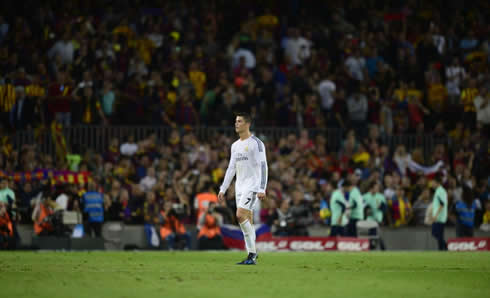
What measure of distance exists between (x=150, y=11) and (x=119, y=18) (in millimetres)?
1338

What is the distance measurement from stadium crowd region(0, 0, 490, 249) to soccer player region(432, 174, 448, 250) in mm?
1387

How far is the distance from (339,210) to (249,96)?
5566 mm

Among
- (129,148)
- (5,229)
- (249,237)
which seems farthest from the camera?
(129,148)

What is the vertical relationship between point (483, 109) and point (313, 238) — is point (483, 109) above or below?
above

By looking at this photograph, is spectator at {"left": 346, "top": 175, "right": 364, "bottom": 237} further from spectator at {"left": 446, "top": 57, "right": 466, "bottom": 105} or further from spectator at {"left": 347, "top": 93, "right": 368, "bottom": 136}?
spectator at {"left": 446, "top": 57, "right": 466, "bottom": 105}

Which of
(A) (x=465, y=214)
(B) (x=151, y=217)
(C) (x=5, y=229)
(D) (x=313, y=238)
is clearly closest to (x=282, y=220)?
(D) (x=313, y=238)

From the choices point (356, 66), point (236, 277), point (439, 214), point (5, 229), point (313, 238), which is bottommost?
point (313, 238)

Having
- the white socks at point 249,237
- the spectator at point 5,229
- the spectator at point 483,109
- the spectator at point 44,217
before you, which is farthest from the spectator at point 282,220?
the white socks at point 249,237

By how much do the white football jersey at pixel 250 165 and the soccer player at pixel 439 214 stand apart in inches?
392

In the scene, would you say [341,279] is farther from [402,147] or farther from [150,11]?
[150,11]

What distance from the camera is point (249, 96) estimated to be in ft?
90.9

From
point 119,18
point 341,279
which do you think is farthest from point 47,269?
point 119,18

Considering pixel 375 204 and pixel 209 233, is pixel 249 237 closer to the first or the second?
pixel 209 233

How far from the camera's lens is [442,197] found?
23641mm
